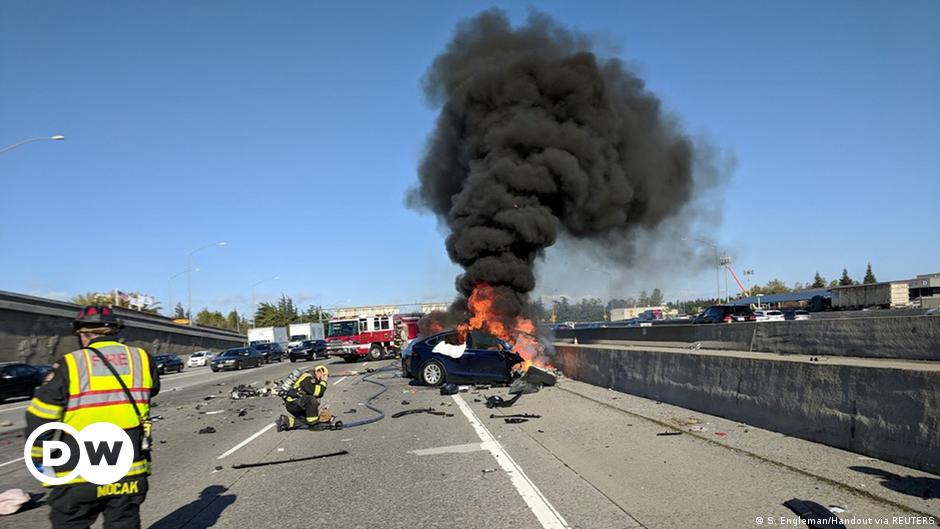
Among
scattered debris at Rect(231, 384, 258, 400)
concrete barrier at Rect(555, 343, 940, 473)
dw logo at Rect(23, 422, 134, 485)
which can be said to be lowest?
scattered debris at Rect(231, 384, 258, 400)

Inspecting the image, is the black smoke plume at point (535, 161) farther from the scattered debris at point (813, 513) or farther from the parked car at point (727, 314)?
the scattered debris at point (813, 513)

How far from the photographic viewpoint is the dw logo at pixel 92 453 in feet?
11.1

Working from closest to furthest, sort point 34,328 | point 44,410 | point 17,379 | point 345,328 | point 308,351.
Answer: point 44,410, point 17,379, point 34,328, point 345,328, point 308,351

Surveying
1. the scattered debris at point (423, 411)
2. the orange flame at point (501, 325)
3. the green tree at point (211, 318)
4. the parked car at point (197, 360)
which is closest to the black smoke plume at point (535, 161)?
the orange flame at point (501, 325)

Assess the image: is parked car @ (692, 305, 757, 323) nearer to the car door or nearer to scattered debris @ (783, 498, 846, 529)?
the car door

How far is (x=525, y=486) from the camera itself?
652cm

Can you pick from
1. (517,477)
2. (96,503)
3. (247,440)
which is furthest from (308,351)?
(96,503)

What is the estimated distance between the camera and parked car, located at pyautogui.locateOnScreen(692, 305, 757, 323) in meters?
32.8

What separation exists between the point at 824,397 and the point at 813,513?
2749 mm

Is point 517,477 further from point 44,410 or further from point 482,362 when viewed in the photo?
point 482,362

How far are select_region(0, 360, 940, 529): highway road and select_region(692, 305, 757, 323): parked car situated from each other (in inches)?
905

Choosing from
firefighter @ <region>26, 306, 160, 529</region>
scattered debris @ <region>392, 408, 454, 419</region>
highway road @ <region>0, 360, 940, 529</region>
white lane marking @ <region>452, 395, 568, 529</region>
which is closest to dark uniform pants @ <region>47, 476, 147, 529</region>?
firefighter @ <region>26, 306, 160, 529</region>

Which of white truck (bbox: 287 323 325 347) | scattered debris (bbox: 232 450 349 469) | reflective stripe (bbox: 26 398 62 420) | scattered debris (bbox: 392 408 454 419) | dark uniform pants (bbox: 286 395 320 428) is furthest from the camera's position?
white truck (bbox: 287 323 325 347)

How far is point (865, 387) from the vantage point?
272 inches
